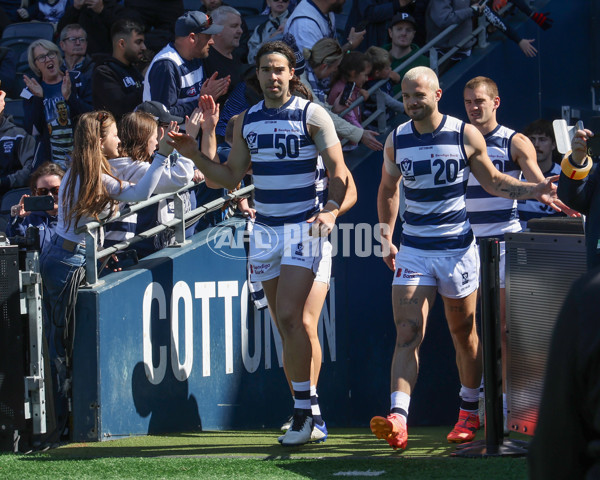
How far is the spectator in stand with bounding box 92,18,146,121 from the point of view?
844cm

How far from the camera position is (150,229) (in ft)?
23.7

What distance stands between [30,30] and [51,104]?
3.38 m

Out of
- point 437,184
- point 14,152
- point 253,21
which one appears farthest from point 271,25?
point 437,184

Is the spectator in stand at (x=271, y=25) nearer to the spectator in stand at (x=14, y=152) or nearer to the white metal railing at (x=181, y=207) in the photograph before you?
the white metal railing at (x=181, y=207)

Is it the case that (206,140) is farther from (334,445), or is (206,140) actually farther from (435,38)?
(435,38)

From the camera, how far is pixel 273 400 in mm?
7836

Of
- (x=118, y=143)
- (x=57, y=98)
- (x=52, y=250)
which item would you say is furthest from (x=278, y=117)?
(x=57, y=98)

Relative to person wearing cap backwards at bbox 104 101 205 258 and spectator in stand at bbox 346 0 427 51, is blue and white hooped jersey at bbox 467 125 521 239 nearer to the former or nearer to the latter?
person wearing cap backwards at bbox 104 101 205 258

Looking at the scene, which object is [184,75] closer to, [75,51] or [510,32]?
[75,51]

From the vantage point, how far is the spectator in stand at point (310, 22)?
870 cm

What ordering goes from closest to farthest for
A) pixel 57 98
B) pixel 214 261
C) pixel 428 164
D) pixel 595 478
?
1. pixel 595 478
2. pixel 428 164
3. pixel 214 261
4. pixel 57 98

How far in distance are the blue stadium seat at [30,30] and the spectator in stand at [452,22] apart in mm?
4758

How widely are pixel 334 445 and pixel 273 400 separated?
1.68 m

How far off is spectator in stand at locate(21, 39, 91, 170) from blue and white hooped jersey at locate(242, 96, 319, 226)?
3206mm
